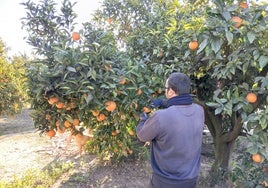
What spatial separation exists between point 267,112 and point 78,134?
2.11 m

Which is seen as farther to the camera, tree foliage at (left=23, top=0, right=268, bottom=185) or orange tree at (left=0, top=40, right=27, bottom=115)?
orange tree at (left=0, top=40, right=27, bottom=115)

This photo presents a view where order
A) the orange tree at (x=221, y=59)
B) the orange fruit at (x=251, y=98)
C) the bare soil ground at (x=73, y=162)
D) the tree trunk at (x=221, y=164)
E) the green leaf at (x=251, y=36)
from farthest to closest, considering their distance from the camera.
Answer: the bare soil ground at (x=73, y=162)
the tree trunk at (x=221, y=164)
the orange fruit at (x=251, y=98)
the orange tree at (x=221, y=59)
the green leaf at (x=251, y=36)

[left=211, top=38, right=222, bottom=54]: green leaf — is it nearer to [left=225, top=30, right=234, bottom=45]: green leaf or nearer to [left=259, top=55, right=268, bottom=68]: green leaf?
[left=225, top=30, right=234, bottom=45]: green leaf

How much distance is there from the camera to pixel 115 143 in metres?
4.02

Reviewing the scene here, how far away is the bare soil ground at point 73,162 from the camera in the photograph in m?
4.04

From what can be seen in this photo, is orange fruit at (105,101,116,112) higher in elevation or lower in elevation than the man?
higher

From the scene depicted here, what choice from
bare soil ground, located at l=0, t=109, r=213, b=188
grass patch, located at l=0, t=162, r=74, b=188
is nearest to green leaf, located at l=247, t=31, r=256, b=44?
bare soil ground, located at l=0, t=109, r=213, b=188

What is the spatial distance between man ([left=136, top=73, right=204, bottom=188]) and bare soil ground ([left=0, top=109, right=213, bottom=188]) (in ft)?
5.88

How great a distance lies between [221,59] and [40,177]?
291 cm

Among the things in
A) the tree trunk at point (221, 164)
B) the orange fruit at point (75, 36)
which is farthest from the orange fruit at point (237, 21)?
the tree trunk at point (221, 164)

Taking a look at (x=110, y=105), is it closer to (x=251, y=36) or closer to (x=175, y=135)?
(x=175, y=135)

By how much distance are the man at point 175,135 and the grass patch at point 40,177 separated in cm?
215

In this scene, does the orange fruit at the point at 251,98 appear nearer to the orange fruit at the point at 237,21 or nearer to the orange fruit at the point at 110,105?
the orange fruit at the point at 237,21

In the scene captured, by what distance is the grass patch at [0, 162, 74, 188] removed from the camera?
12.2 ft
